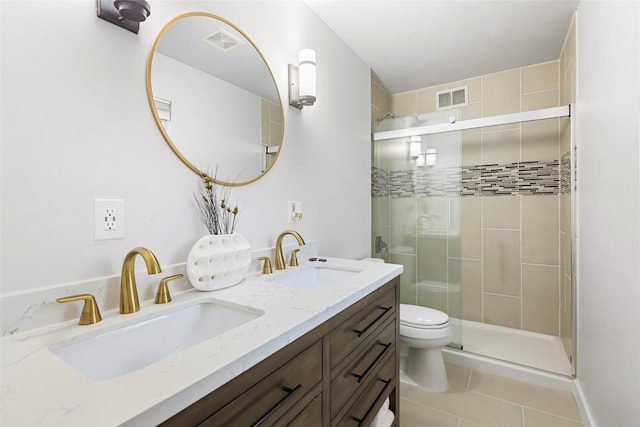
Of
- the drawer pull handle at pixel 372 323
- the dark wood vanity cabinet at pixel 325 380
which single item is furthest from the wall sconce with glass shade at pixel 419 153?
the drawer pull handle at pixel 372 323

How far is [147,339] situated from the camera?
0.88m

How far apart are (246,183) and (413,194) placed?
1613 millimetres

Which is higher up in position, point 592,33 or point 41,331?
point 592,33

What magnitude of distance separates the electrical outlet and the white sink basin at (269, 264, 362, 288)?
0.67m

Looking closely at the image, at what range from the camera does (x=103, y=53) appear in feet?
3.01

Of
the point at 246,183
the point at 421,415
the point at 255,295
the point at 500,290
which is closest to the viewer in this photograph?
the point at 255,295

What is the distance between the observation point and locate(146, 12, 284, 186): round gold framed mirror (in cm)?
110

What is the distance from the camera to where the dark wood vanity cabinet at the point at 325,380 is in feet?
2.06

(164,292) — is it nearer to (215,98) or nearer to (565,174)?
(215,98)

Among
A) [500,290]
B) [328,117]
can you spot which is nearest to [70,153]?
[328,117]

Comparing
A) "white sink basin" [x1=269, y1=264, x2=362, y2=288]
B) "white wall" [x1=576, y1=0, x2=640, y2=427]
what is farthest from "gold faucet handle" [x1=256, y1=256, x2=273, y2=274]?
"white wall" [x1=576, y1=0, x2=640, y2=427]

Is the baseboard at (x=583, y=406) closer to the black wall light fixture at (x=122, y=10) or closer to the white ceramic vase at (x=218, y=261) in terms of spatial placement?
the white ceramic vase at (x=218, y=261)

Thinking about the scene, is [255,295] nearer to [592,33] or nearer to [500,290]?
[592,33]

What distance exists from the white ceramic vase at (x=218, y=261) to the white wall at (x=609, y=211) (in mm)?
1368
